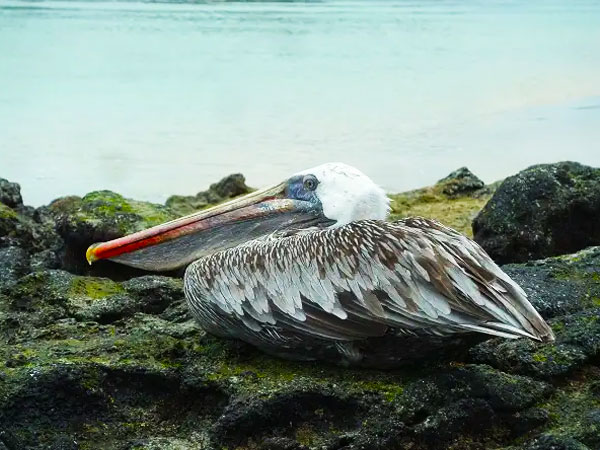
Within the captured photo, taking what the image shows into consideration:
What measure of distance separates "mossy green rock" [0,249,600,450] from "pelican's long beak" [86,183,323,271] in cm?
40

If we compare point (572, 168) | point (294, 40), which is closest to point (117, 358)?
point (572, 168)

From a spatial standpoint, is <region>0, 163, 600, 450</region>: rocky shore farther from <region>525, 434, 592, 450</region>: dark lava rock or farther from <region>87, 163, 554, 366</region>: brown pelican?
<region>87, 163, 554, 366</region>: brown pelican

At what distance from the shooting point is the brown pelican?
388 centimetres

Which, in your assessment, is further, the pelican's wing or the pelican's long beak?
the pelican's long beak

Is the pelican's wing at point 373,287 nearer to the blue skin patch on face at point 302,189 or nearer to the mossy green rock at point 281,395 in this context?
the mossy green rock at point 281,395

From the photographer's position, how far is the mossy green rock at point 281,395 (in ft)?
12.6

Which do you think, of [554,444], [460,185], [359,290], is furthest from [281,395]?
[460,185]

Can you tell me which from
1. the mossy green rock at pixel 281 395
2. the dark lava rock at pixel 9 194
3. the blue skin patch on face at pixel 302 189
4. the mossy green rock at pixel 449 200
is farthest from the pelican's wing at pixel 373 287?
the dark lava rock at pixel 9 194

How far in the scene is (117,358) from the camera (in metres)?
4.27

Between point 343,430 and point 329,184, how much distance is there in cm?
122

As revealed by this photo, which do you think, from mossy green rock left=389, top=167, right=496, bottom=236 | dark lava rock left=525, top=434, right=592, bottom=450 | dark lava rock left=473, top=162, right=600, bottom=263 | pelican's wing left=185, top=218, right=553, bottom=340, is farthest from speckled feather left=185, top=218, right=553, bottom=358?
mossy green rock left=389, top=167, right=496, bottom=236

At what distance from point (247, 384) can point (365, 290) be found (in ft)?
2.00

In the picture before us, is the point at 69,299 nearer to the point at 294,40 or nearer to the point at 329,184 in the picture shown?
the point at 329,184

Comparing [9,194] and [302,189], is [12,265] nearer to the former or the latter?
[302,189]
